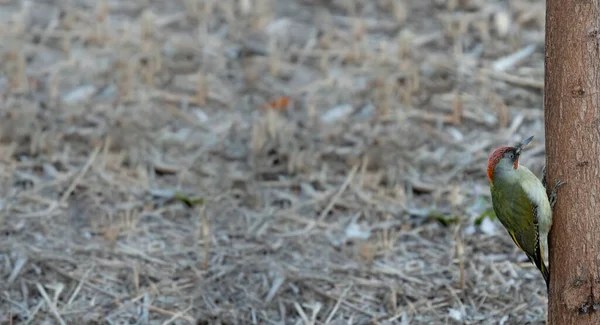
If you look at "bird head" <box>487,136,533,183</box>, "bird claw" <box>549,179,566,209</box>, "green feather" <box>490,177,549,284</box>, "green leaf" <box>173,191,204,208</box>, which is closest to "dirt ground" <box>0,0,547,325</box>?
"green leaf" <box>173,191,204,208</box>

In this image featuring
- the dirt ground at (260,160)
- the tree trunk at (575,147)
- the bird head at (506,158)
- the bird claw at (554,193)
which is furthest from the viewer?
the dirt ground at (260,160)

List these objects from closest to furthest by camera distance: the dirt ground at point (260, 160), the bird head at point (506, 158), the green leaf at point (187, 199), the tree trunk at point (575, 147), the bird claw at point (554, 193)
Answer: the tree trunk at point (575, 147) < the bird claw at point (554, 193) < the bird head at point (506, 158) < the dirt ground at point (260, 160) < the green leaf at point (187, 199)

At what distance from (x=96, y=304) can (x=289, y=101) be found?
3.12 meters

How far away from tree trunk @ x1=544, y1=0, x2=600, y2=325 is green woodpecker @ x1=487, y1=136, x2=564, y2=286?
20cm

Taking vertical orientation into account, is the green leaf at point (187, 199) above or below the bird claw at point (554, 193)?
below

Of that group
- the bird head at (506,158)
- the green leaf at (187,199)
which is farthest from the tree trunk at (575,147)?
the green leaf at (187,199)

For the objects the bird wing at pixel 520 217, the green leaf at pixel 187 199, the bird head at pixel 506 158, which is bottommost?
the green leaf at pixel 187 199

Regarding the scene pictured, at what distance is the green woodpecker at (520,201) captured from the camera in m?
4.09

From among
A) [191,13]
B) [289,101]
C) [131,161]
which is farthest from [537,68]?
[131,161]

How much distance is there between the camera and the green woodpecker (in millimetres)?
4086

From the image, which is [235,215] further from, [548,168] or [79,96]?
[548,168]

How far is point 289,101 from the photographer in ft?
24.3

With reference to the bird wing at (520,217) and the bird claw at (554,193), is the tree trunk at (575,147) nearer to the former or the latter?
the bird claw at (554,193)

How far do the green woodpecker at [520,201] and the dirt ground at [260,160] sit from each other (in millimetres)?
854
